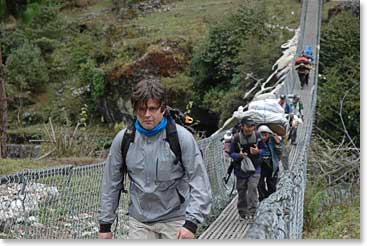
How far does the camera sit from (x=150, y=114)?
1.88 meters

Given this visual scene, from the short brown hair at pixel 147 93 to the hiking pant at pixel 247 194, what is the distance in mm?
1650

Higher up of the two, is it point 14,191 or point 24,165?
point 14,191

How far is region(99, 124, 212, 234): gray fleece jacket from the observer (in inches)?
75.7

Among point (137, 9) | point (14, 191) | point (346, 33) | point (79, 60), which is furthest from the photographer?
point (137, 9)

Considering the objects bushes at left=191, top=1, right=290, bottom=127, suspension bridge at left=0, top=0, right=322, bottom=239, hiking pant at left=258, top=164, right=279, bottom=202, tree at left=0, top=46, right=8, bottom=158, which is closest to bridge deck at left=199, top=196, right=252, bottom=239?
suspension bridge at left=0, top=0, right=322, bottom=239

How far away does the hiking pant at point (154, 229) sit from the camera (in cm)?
200

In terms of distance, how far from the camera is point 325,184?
6684 millimetres

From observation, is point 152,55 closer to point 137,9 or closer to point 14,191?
point 137,9

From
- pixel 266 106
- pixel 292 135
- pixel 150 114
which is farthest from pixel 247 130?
pixel 292 135

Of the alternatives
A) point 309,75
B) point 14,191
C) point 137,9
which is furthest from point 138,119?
point 137,9

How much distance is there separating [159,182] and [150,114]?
0.20m

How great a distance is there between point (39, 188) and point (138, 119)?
1638mm

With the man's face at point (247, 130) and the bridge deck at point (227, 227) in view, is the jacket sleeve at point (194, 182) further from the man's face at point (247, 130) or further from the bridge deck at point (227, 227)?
the man's face at point (247, 130)

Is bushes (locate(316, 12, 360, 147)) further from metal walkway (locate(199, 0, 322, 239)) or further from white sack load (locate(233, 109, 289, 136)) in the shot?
white sack load (locate(233, 109, 289, 136))
